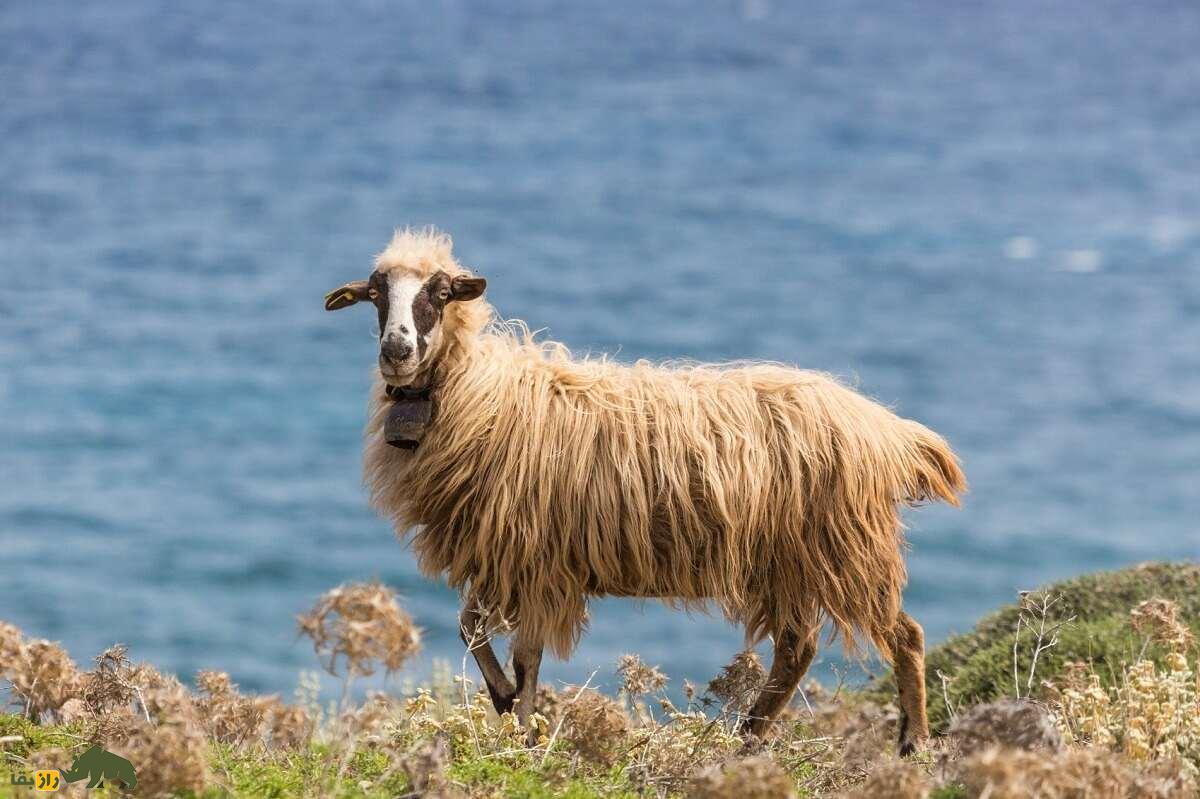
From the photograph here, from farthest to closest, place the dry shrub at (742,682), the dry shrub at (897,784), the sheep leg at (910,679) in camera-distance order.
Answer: the sheep leg at (910,679)
the dry shrub at (742,682)
the dry shrub at (897,784)

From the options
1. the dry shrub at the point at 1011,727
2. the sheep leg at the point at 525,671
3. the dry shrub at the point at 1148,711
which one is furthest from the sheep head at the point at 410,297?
the dry shrub at the point at 1148,711

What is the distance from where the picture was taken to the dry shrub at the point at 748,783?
541 centimetres

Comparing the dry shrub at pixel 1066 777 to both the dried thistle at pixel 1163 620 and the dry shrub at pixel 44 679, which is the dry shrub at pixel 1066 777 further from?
the dry shrub at pixel 44 679

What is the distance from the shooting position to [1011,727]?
235 inches

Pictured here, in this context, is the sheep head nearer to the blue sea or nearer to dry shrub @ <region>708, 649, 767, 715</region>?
dry shrub @ <region>708, 649, 767, 715</region>

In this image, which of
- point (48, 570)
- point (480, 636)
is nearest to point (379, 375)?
point (480, 636)

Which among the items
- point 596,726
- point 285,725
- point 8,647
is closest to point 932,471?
point 596,726

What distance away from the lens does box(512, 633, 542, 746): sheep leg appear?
24.9 feet

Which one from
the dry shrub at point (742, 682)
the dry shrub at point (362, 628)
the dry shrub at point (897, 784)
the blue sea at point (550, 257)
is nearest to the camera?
the dry shrub at point (362, 628)

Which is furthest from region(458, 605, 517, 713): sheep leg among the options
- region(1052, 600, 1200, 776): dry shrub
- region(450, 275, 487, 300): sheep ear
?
region(1052, 600, 1200, 776): dry shrub

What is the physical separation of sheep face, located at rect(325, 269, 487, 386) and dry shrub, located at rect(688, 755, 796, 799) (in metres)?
2.52

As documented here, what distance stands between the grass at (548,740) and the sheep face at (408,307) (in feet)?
4.89

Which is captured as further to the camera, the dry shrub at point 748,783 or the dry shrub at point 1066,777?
the dry shrub at point 748,783

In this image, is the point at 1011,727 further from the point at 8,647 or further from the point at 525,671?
the point at 8,647
